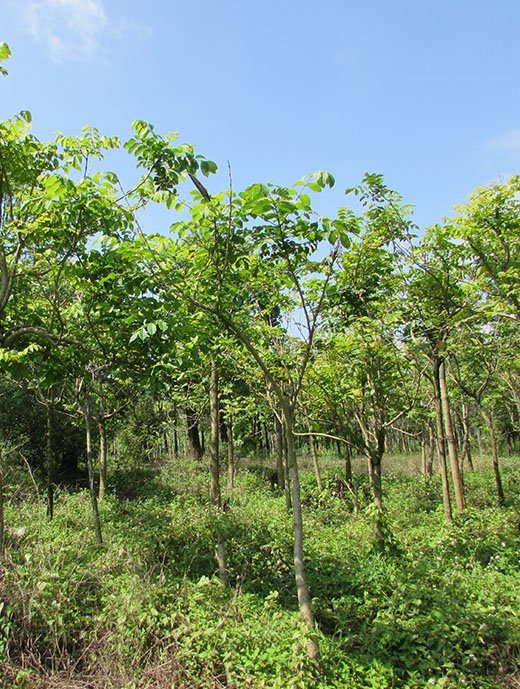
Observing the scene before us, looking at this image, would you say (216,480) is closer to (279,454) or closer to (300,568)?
(300,568)

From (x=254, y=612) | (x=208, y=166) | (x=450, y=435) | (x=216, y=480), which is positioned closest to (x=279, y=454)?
(x=450, y=435)

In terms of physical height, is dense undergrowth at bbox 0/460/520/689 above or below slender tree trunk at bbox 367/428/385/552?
below

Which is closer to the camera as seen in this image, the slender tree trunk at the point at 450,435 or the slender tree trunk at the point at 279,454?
the slender tree trunk at the point at 450,435

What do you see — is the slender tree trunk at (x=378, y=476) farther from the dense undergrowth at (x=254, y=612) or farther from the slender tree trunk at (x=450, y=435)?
the slender tree trunk at (x=450, y=435)

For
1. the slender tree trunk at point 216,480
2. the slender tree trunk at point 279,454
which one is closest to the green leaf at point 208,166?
the slender tree trunk at point 216,480

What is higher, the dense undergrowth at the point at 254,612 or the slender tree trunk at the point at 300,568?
the slender tree trunk at the point at 300,568

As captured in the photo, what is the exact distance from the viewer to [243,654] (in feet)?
13.3

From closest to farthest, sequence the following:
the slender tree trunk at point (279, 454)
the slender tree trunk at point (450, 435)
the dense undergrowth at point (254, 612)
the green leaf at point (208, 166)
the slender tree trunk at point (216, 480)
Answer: the green leaf at point (208, 166), the dense undergrowth at point (254, 612), the slender tree trunk at point (216, 480), the slender tree trunk at point (450, 435), the slender tree trunk at point (279, 454)

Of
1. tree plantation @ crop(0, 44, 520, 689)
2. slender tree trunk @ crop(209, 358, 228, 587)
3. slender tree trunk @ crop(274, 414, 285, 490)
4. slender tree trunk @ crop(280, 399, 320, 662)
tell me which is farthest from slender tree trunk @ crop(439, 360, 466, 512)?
slender tree trunk @ crop(274, 414, 285, 490)

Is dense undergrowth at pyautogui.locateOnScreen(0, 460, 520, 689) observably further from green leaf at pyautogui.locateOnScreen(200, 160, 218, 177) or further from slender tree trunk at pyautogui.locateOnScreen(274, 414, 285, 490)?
slender tree trunk at pyautogui.locateOnScreen(274, 414, 285, 490)

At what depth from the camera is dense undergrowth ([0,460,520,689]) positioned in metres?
3.84

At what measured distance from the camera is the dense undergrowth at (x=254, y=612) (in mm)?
3840

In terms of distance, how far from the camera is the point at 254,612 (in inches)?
194

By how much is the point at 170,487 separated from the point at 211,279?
11.5 m
